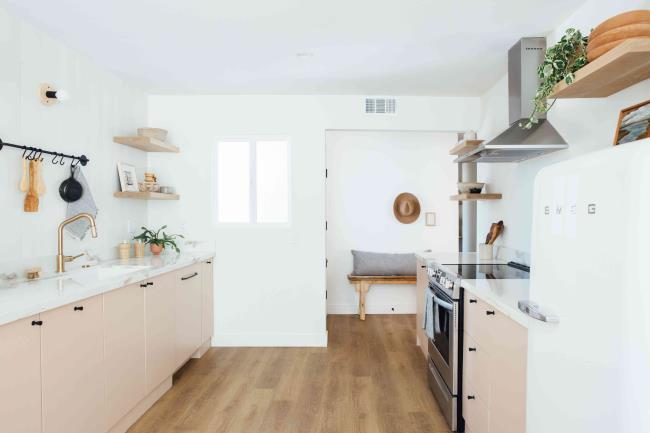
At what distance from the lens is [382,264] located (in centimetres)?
500

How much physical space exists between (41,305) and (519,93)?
9.58ft

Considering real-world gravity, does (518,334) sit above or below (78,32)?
below

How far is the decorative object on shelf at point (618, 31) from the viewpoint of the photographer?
4.65ft

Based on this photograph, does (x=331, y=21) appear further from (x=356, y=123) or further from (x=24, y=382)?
(x=24, y=382)

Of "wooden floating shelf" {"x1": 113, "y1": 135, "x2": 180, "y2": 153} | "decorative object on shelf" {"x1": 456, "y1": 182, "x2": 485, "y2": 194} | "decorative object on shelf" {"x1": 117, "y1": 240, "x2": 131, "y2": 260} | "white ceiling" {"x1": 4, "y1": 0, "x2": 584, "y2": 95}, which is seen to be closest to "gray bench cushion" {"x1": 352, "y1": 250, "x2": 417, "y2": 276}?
"decorative object on shelf" {"x1": 456, "y1": 182, "x2": 485, "y2": 194}

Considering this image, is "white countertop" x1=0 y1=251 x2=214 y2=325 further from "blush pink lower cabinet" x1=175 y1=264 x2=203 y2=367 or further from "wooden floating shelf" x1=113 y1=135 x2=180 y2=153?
"wooden floating shelf" x1=113 y1=135 x2=180 y2=153

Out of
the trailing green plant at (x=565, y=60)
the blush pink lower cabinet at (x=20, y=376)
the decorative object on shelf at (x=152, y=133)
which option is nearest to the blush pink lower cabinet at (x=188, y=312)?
the decorative object on shelf at (x=152, y=133)

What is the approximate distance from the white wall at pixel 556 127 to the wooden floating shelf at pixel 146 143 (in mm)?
3021

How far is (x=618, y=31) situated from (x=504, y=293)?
120 cm

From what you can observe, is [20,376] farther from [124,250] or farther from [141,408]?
[124,250]

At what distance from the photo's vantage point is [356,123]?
383 cm

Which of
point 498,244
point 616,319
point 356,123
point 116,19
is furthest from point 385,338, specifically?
point 116,19

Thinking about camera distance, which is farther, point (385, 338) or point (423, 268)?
point (385, 338)

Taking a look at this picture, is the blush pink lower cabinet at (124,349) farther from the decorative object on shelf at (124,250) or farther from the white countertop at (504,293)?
the white countertop at (504,293)
